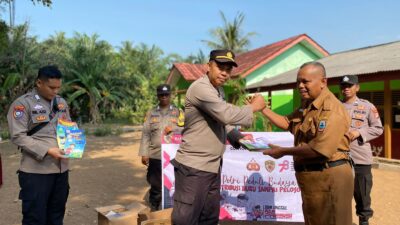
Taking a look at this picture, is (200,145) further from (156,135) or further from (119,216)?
(156,135)

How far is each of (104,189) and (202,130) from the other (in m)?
4.91

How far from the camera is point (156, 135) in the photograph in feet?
19.0

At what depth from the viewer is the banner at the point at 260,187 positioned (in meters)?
4.87

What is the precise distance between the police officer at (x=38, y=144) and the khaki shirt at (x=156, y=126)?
2.20 m

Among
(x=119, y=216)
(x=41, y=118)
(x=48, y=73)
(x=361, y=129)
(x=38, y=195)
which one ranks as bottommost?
(x=119, y=216)

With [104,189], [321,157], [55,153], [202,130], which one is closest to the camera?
[321,157]

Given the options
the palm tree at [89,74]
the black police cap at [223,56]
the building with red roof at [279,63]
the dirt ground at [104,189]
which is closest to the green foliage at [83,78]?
the palm tree at [89,74]

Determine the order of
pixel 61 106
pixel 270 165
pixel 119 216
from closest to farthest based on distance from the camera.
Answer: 1. pixel 61 106
2. pixel 119 216
3. pixel 270 165

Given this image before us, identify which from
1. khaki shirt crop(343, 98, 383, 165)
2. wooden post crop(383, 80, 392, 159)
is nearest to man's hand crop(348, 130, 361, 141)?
khaki shirt crop(343, 98, 383, 165)

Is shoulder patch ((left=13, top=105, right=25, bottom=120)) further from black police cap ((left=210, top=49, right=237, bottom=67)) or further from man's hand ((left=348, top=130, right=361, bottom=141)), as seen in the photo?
man's hand ((left=348, top=130, right=361, bottom=141))

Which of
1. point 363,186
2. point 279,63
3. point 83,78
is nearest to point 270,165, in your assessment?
point 363,186

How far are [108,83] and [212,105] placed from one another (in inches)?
1084

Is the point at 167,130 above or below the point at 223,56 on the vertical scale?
below

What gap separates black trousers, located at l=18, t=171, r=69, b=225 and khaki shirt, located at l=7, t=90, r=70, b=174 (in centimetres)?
6
